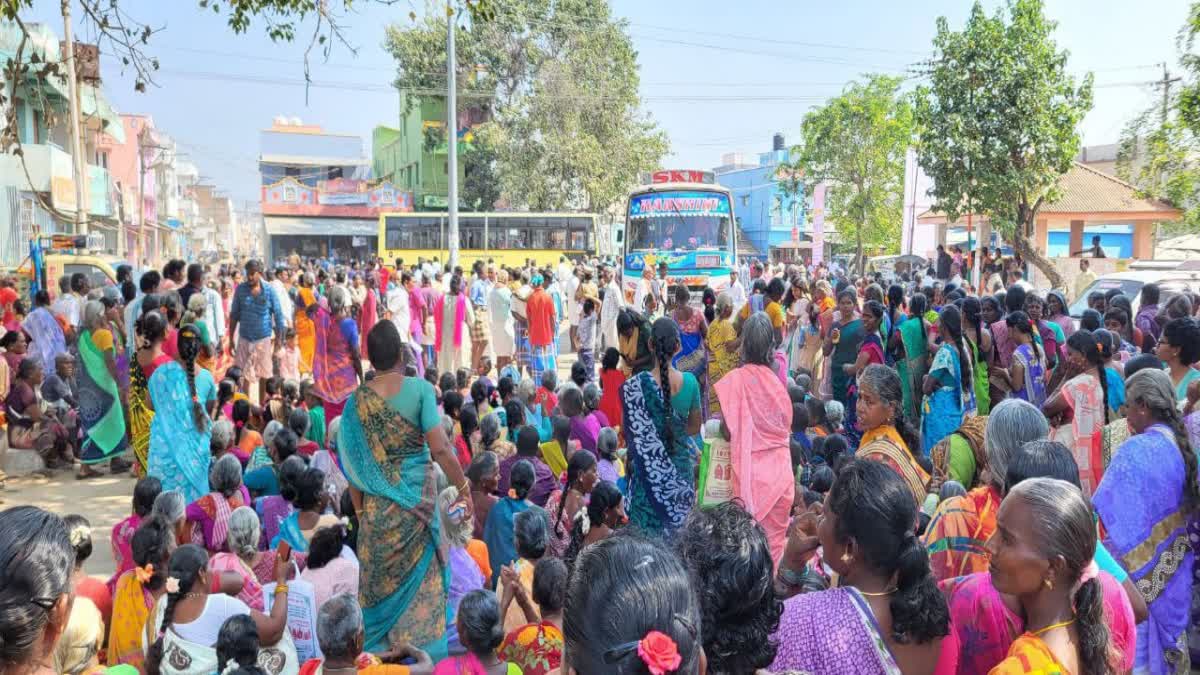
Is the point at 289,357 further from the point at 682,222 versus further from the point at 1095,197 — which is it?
the point at 1095,197

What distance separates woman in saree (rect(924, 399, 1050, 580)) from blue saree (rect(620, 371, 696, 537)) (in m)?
1.71

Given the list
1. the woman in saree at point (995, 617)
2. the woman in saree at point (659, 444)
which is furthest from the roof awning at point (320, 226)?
the woman in saree at point (995, 617)

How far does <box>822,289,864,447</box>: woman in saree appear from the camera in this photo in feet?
25.8

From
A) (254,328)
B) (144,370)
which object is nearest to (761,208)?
(254,328)

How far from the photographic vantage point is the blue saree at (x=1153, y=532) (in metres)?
3.38

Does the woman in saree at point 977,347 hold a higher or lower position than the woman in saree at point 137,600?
higher

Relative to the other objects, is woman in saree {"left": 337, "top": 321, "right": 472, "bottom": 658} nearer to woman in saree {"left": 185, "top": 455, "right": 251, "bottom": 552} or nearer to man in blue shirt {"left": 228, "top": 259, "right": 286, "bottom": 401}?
woman in saree {"left": 185, "top": 455, "right": 251, "bottom": 552}

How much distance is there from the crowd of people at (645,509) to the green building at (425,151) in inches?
1366

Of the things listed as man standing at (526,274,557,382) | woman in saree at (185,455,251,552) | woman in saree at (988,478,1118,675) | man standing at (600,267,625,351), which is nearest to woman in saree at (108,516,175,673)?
woman in saree at (185,455,251,552)

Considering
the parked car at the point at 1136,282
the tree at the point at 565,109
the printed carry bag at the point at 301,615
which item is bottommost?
the printed carry bag at the point at 301,615

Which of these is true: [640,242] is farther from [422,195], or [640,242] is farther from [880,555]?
[422,195]

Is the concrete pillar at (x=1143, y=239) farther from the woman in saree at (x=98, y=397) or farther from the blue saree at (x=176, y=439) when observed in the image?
the blue saree at (x=176, y=439)

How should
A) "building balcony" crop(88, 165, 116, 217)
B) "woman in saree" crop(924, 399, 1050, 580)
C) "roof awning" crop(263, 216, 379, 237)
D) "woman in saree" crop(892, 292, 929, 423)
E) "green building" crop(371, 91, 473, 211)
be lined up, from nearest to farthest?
1. "woman in saree" crop(924, 399, 1050, 580)
2. "woman in saree" crop(892, 292, 929, 423)
3. "building balcony" crop(88, 165, 116, 217)
4. "green building" crop(371, 91, 473, 211)
5. "roof awning" crop(263, 216, 379, 237)

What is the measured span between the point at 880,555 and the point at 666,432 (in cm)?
238
